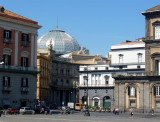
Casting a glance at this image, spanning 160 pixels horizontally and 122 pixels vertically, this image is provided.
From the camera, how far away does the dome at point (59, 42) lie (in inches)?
6924

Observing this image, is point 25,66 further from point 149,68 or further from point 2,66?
point 149,68

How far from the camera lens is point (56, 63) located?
480 feet

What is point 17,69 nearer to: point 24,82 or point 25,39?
point 24,82

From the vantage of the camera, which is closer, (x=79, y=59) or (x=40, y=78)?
(x=40, y=78)

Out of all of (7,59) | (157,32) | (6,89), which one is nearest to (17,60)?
(7,59)

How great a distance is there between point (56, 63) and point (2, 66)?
77026 mm

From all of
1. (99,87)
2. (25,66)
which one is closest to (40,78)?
(99,87)

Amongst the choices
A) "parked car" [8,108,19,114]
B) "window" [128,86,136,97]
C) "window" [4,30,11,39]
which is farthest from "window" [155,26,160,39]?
"parked car" [8,108,19,114]

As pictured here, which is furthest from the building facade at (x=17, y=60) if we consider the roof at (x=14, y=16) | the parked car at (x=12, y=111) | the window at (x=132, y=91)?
the window at (x=132, y=91)

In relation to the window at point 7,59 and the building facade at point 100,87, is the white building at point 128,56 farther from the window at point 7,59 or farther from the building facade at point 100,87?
the window at point 7,59

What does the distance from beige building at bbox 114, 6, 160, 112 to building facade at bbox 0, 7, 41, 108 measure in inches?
1070

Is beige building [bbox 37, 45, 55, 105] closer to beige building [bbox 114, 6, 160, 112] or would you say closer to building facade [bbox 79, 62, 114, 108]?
building facade [bbox 79, 62, 114, 108]

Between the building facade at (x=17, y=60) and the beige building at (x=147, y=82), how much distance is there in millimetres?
27174

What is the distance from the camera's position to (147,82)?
301 feet
